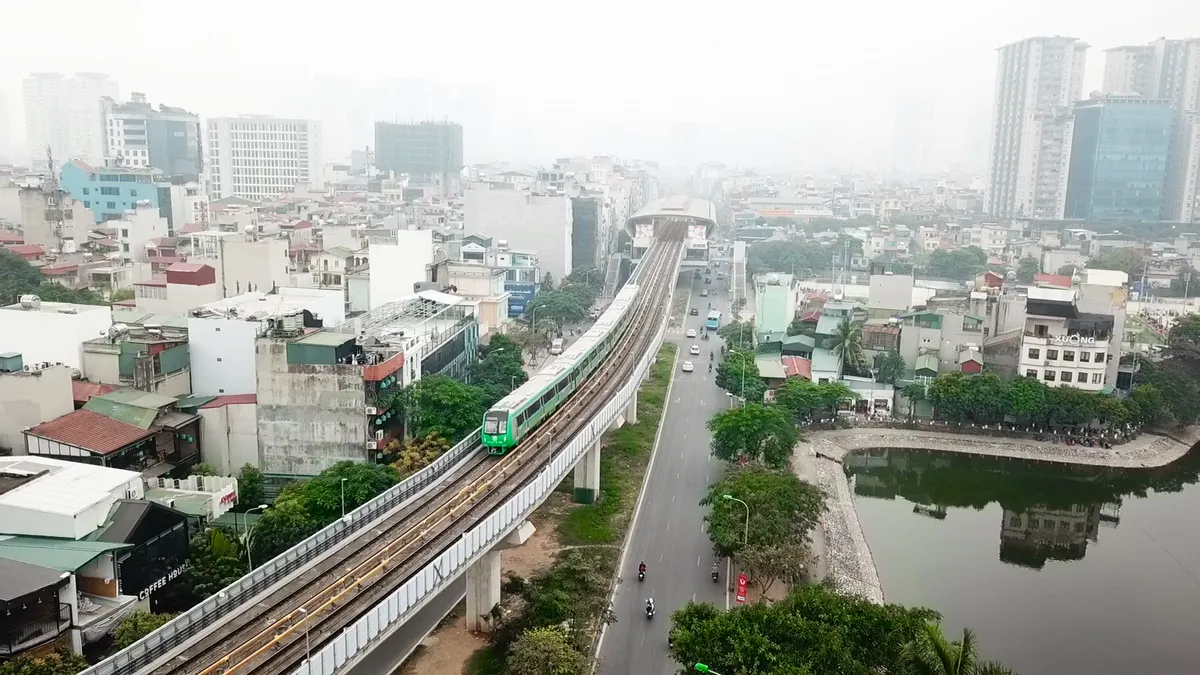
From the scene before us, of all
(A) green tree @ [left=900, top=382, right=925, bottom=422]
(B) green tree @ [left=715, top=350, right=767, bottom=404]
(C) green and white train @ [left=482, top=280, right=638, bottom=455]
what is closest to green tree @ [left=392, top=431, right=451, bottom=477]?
(C) green and white train @ [left=482, top=280, right=638, bottom=455]

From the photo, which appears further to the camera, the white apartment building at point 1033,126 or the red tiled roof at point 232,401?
the white apartment building at point 1033,126

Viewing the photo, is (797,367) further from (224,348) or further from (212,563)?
(212,563)

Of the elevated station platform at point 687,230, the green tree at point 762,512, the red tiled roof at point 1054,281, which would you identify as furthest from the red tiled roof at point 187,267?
the red tiled roof at point 1054,281

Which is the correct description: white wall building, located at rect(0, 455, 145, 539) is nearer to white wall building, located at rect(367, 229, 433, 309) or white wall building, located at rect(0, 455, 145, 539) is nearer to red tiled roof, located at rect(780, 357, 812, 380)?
white wall building, located at rect(367, 229, 433, 309)

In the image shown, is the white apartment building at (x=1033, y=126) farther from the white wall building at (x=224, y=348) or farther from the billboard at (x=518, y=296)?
the white wall building at (x=224, y=348)

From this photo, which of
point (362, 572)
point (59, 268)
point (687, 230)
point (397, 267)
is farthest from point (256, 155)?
point (362, 572)

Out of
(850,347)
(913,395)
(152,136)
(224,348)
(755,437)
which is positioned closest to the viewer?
(755,437)
